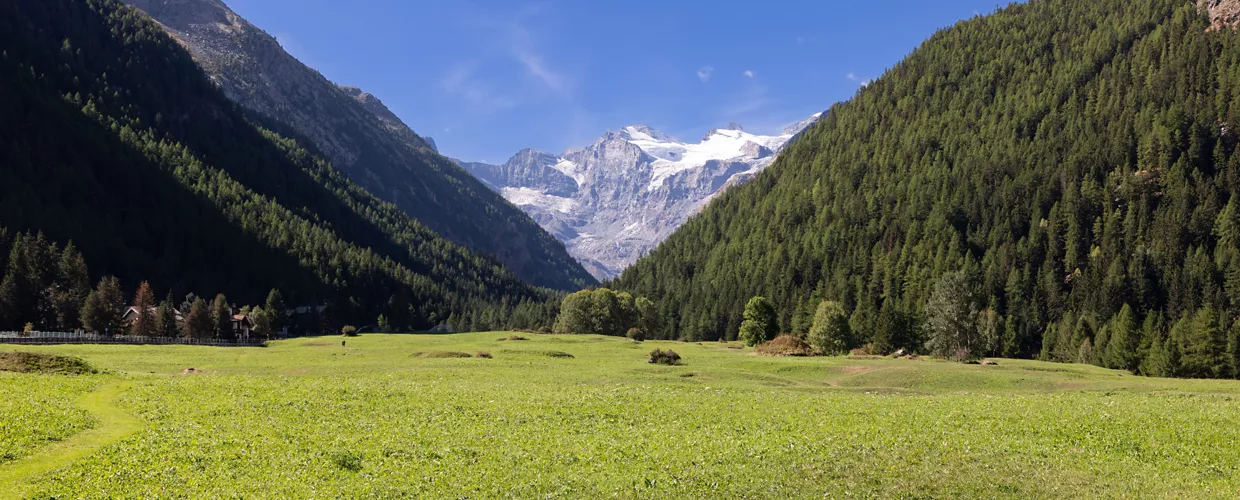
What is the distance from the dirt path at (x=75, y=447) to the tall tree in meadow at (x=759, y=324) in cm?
11091

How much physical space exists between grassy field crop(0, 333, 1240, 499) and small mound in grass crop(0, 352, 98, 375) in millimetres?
2558

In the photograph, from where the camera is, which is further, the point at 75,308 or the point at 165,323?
the point at 165,323

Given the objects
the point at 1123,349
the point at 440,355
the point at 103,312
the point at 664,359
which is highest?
the point at 1123,349

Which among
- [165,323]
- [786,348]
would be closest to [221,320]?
[165,323]

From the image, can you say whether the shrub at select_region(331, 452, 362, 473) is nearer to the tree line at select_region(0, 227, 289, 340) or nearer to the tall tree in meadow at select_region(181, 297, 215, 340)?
the tree line at select_region(0, 227, 289, 340)

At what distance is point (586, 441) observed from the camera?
28.6 meters

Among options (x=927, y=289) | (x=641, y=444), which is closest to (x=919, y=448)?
(x=641, y=444)

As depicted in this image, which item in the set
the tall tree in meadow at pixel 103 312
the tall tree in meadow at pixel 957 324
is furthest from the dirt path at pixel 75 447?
the tall tree in meadow at pixel 957 324

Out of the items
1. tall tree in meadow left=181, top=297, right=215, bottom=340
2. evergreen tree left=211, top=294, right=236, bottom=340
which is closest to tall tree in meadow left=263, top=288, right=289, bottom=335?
evergreen tree left=211, top=294, right=236, bottom=340

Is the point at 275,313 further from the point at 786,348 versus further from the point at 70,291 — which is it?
the point at 786,348

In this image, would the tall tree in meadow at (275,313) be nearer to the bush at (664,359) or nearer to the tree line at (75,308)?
the tree line at (75,308)

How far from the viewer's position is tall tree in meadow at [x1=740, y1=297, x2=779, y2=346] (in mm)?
132875

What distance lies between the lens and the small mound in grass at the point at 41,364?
4328 centimetres

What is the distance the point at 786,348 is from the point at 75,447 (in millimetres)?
87591
